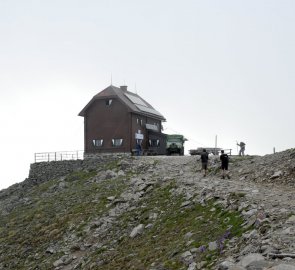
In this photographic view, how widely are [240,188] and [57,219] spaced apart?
49.6ft

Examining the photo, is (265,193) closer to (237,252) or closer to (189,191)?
(189,191)

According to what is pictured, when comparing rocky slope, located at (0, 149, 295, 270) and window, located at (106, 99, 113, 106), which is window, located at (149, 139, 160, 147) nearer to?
window, located at (106, 99, 113, 106)

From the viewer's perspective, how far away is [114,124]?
58969 mm

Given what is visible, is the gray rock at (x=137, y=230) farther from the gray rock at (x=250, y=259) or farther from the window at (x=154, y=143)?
the window at (x=154, y=143)

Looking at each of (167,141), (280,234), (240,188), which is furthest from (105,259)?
(167,141)

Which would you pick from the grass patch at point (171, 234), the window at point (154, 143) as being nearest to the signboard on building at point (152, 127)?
the window at point (154, 143)

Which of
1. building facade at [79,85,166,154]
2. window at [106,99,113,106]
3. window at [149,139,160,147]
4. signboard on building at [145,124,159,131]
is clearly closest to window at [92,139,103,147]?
building facade at [79,85,166,154]

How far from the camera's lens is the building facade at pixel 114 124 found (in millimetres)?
58125

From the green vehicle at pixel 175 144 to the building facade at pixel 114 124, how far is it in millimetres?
1880

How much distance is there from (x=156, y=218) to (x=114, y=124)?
3439 centimetres

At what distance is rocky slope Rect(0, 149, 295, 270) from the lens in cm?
1620

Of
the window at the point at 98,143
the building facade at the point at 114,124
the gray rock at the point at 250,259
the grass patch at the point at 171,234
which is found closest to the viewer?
the gray rock at the point at 250,259

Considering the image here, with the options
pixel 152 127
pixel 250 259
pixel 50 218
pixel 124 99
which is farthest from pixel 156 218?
pixel 152 127

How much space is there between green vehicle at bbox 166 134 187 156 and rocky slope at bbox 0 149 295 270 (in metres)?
14.7
